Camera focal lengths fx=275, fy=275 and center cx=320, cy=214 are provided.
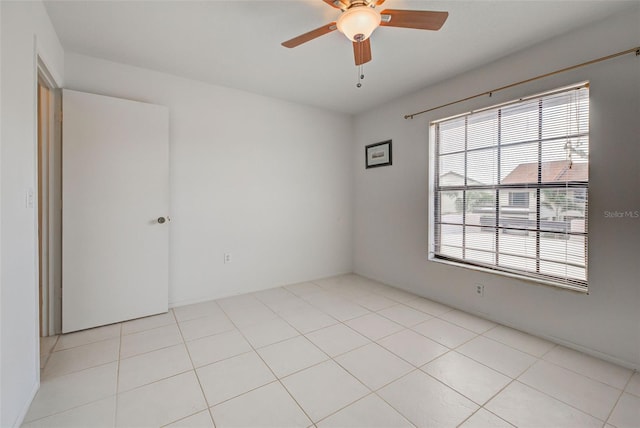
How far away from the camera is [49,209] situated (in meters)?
2.38

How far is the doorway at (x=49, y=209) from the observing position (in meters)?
A: 2.35

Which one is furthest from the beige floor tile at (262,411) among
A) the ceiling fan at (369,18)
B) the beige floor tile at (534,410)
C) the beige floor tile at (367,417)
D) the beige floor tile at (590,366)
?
the ceiling fan at (369,18)

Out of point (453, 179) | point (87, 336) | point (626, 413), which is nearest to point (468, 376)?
point (626, 413)

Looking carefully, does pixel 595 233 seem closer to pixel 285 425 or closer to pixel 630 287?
pixel 630 287

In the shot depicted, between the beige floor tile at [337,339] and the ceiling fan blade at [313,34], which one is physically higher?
the ceiling fan blade at [313,34]

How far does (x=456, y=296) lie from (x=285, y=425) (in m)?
2.24

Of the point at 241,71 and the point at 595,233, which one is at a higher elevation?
the point at 241,71

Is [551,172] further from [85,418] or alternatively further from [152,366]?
[85,418]

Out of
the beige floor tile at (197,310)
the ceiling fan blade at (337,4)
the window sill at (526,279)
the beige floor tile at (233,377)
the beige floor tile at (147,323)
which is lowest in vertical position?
the beige floor tile at (233,377)

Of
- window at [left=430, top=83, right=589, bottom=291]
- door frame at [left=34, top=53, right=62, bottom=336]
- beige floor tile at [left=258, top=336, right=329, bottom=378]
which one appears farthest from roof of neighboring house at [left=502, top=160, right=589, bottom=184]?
door frame at [left=34, top=53, right=62, bottom=336]

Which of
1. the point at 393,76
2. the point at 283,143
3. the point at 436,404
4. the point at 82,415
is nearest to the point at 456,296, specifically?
the point at 436,404

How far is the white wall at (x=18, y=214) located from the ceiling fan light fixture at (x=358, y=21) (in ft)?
5.66

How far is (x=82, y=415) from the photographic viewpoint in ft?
4.90

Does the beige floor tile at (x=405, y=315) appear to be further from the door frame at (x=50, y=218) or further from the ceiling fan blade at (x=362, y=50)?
the door frame at (x=50, y=218)
